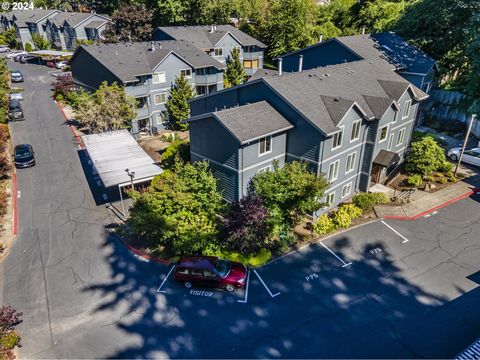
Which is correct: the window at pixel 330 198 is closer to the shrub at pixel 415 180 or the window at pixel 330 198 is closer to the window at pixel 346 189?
the window at pixel 346 189

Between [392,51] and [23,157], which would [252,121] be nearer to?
[23,157]

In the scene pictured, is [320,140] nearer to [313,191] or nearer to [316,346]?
[313,191]

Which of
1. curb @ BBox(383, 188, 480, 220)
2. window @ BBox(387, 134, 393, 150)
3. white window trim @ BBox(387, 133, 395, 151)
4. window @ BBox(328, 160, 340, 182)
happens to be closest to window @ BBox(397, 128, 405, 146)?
white window trim @ BBox(387, 133, 395, 151)

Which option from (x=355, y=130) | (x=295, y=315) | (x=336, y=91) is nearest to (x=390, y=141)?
(x=355, y=130)

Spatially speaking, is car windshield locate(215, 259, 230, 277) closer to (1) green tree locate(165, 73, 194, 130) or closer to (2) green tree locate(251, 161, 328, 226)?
(2) green tree locate(251, 161, 328, 226)

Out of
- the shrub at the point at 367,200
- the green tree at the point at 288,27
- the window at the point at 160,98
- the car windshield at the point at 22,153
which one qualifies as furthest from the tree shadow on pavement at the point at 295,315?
the green tree at the point at 288,27

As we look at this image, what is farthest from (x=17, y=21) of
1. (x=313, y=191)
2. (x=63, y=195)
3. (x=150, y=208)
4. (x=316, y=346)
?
(x=316, y=346)
